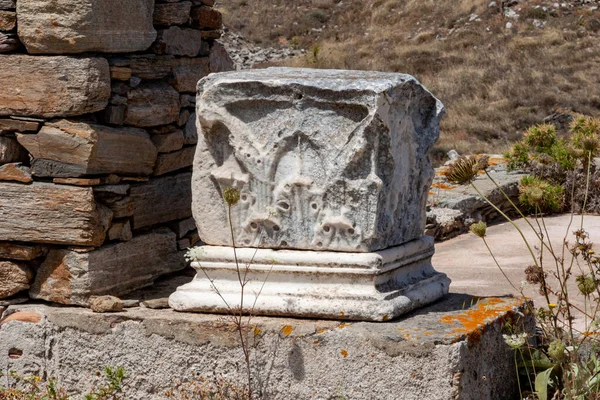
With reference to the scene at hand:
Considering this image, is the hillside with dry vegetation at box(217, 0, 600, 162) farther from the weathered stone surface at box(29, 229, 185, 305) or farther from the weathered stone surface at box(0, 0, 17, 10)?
the weathered stone surface at box(0, 0, 17, 10)

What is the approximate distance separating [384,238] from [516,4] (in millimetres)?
23060

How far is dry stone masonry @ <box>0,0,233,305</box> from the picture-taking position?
455cm

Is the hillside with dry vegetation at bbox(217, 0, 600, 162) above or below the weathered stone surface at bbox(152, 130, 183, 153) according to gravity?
above

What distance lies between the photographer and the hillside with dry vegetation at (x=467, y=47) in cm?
1700

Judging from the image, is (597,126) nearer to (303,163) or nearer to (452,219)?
(303,163)

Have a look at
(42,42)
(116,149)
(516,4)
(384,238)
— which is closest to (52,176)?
(116,149)

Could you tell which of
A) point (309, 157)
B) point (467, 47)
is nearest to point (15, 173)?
point (309, 157)

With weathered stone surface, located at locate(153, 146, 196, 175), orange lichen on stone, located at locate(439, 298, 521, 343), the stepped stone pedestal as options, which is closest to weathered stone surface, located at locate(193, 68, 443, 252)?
the stepped stone pedestal

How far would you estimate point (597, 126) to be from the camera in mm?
4820

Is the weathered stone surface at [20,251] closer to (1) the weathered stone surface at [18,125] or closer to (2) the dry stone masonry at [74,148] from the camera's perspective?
(2) the dry stone masonry at [74,148]

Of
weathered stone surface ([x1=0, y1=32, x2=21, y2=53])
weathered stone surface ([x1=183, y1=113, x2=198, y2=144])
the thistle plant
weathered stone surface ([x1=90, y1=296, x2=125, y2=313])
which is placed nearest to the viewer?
the thistle plant

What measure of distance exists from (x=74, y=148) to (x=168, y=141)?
2.56ft

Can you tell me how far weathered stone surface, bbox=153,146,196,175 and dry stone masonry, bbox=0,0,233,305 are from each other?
12cm

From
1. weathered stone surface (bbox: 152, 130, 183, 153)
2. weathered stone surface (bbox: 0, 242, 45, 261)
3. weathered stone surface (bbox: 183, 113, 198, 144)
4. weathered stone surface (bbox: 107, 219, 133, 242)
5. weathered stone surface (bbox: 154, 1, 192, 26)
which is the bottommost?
weathered stone surface (bbox: 0, 242, 45, 261)
